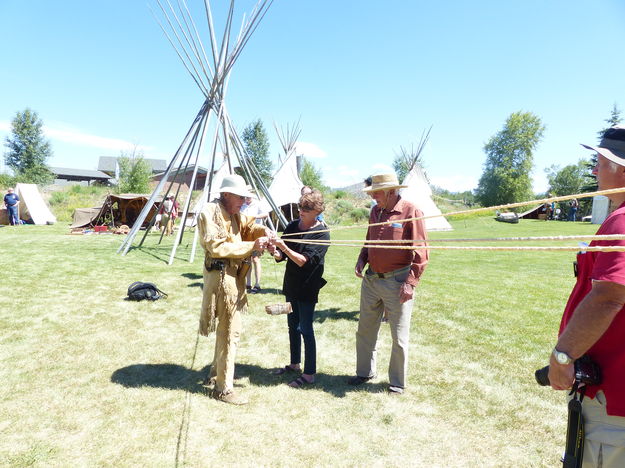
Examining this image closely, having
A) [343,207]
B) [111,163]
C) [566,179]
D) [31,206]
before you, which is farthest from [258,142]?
[566,179]

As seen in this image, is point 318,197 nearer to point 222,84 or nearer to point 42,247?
point 222,84

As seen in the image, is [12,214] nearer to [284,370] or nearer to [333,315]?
[333,315]

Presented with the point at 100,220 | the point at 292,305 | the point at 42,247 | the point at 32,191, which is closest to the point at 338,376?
the point at 292,305

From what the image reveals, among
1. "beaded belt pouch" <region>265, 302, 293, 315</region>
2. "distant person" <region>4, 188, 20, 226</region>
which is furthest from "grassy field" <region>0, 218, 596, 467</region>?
"distant person" <region>4, 188, 20, 226</region>

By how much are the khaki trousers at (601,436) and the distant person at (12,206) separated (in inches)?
764

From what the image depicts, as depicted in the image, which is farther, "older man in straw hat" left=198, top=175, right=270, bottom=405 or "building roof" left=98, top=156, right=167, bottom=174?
"building roof" left=98, top=156, right=167, bottom=174

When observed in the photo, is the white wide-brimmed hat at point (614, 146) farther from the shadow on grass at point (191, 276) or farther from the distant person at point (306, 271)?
the shadow on grass at point (191, 276)

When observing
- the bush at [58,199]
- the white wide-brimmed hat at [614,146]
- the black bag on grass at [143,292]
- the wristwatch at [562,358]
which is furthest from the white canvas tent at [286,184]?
the bush at [58,199]

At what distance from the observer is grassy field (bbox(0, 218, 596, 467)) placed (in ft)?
8.10

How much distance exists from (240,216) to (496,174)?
150 feet

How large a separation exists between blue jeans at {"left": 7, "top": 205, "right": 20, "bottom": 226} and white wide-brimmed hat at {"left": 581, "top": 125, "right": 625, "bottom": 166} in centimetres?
1974

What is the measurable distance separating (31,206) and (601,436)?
2070 cm

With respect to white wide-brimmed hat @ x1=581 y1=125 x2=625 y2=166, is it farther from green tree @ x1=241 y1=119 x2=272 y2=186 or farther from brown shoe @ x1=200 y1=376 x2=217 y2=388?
green tree @ x1=241 y1=119 x2=272 y2=186

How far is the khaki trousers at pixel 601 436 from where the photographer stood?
1.36m
